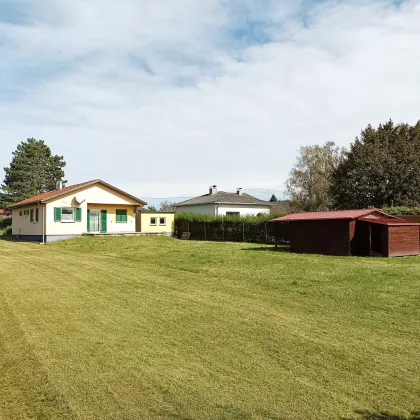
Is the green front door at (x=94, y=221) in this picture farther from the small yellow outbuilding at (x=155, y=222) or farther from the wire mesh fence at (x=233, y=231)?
the wire mesh fence at (x=233, y=231)

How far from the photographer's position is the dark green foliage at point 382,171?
34.5m

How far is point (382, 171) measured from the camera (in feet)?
114

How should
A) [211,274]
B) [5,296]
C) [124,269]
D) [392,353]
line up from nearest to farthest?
1. [392,353]
2. [5,296]
3. [211,274]
4. [124,269]

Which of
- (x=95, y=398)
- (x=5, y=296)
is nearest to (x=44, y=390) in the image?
(x=95, y=398)

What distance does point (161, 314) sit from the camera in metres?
7.39

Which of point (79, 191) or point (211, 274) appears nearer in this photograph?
point (211, 274)

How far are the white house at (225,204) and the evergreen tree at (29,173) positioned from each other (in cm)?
3169

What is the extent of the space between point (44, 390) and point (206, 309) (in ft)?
12.8

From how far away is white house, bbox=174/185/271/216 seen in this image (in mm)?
44469

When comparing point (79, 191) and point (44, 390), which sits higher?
point (79, 191)

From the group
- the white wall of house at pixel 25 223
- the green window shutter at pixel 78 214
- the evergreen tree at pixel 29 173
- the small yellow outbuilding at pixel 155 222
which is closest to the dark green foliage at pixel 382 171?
the small yellow outbuilding at pixel 155 222

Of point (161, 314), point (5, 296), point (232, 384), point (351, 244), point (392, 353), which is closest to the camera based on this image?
point (232, 384)

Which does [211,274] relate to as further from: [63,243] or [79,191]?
[79,191]

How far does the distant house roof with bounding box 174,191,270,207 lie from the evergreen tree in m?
→ 31.2
